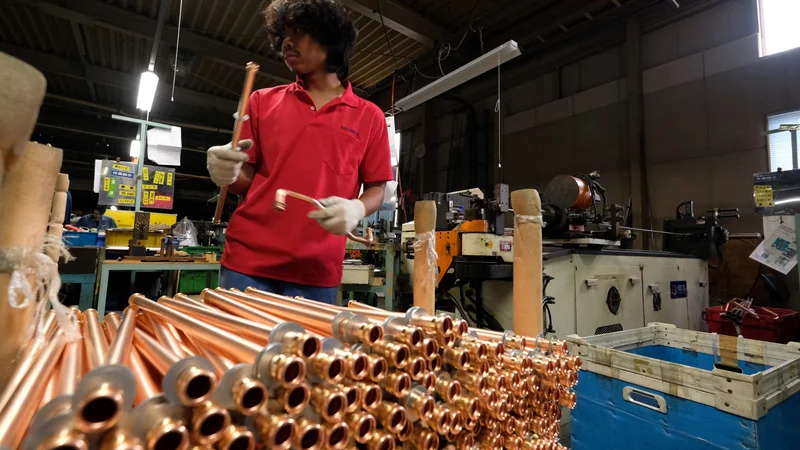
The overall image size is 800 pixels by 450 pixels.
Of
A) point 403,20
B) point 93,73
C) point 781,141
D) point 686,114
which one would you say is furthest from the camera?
point 93,73

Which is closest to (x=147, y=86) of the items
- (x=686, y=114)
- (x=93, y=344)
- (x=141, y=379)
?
(x=93, y=344)

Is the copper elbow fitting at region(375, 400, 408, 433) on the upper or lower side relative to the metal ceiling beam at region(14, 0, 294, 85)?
lower

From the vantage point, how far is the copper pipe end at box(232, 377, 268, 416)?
0.36 m

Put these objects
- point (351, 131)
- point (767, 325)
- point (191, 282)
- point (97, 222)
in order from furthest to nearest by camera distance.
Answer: point (97, 222), point (191, 282), point (767, 325), point (351, 131)

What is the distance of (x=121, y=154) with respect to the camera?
9438 mm

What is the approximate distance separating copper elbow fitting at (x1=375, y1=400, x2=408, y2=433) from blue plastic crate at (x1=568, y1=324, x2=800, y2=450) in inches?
46.2

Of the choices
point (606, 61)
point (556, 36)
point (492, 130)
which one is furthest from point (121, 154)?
point (606, 61)

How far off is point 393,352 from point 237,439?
0.68 ft

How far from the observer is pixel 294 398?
421 mm

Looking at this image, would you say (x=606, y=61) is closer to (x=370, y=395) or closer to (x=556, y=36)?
(x=556, y=36)

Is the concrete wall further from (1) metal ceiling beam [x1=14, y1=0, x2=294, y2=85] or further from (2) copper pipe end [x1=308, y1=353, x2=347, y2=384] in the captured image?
(2) copper pipe end [x1=308, y1=353, x2=347, y2=384]

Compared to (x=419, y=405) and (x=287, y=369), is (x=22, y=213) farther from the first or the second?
(x=419, y=405)

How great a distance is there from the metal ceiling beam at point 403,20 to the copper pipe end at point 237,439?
4.59 m

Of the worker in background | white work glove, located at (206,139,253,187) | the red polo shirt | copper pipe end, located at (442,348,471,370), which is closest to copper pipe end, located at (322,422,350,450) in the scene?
copper pipe end, located at (442,348,471,370)
